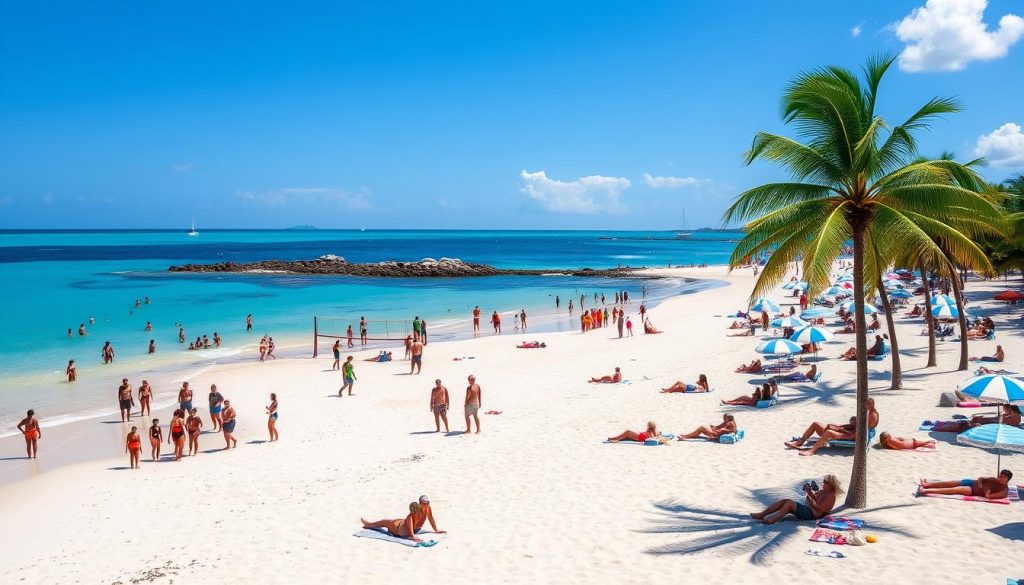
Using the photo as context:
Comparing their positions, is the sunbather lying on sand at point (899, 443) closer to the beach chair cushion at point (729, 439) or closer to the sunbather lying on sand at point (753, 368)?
the beach chair cushion at point (729, 439)

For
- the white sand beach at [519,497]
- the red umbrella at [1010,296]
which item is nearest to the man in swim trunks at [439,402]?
the white sand beach at [519,497]

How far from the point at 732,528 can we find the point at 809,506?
1.02 m

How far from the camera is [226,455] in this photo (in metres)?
13.9

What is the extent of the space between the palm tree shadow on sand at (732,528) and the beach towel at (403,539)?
2655mm

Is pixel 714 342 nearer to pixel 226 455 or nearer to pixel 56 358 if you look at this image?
pixel 226 455

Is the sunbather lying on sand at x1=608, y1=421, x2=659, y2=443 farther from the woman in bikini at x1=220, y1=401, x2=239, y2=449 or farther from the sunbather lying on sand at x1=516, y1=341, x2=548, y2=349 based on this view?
the sunbather lying on sand at x1=516, y1=341, x2=548, y2=349

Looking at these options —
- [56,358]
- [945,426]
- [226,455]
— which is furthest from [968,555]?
[56,358]

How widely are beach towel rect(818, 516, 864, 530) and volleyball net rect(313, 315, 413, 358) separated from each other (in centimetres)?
2410

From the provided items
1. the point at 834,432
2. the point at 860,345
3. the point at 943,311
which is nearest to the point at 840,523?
the point at 860,345

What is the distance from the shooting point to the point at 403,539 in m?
8.63

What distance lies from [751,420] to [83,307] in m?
47.4

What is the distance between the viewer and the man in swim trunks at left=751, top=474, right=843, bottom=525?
335 inches

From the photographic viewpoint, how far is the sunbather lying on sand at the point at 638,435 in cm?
1259

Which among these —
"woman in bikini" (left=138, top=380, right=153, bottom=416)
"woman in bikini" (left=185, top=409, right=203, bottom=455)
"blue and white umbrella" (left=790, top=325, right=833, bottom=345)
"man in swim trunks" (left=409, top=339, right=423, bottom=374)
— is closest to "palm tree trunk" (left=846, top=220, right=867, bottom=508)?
"blue and white umbrella" (left=790, top=325, right=833, bottom=345)
